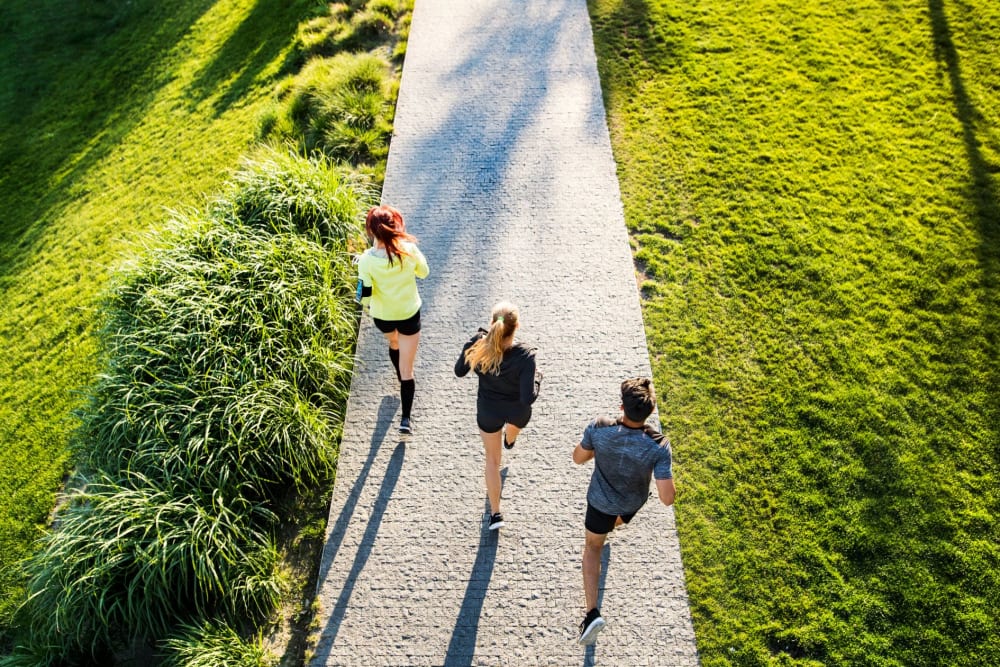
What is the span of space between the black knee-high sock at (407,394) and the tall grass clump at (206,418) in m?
0.69

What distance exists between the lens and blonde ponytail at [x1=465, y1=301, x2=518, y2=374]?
11.9ft

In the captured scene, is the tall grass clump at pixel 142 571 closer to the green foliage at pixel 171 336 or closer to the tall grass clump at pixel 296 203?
the green foliage at pixel 171 336

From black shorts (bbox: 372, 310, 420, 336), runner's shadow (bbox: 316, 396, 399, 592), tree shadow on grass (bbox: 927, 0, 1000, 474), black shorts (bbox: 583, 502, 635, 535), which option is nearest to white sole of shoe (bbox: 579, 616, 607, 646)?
black shorts (bbox: 583, 502, 635, 535)

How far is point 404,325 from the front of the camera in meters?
4.77

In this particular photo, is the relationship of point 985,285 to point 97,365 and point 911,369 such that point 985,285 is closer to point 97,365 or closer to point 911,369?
point 911,369

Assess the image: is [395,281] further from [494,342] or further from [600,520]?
[600,520]

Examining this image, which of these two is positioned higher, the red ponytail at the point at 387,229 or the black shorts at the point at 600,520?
the red ponytail at the point at 387,229

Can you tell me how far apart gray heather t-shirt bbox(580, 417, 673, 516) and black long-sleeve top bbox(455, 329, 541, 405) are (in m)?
0.56

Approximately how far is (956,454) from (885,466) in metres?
0.60

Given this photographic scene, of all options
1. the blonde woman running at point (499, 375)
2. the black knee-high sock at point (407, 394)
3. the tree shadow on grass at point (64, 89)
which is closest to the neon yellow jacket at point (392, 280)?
the black knee-high sock at point (407, 394)

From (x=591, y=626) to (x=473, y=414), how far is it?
2008 mm

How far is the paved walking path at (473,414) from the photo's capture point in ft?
13.4

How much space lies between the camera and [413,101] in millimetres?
8133

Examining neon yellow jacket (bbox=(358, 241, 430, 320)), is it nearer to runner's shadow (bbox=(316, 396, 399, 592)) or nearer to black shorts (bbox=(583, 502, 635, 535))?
runner's shadow (bbox=(316, 396, 399, 592))
